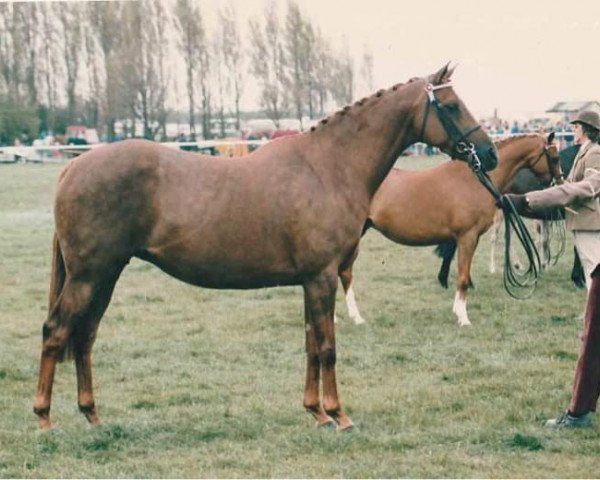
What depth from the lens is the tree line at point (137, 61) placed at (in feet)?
122

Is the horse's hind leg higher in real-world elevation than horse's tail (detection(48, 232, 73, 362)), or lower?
lower

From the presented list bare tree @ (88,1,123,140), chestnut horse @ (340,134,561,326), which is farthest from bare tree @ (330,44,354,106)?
chestnut horse @ (340,134,561,326)

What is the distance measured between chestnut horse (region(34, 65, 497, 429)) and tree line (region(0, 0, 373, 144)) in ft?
97.3

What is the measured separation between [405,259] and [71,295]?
9.91m

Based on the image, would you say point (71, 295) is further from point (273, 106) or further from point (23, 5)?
point (273, 106)

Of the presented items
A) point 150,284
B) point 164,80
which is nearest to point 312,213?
point 150,284

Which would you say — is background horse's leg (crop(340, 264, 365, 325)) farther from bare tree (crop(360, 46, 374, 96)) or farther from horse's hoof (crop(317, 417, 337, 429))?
bare tree (crop(360, 46, 374, 96))

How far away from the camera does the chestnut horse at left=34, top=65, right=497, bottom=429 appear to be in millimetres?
5957

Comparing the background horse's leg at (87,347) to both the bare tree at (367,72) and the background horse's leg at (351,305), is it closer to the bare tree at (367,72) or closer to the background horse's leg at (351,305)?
the background horse's leg at (351,305)

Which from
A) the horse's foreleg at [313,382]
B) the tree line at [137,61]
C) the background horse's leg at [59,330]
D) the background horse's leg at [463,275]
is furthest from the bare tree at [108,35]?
the horse's foreleg at [313,382]

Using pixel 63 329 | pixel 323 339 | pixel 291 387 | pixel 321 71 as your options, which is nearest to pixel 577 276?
pixel 291 387

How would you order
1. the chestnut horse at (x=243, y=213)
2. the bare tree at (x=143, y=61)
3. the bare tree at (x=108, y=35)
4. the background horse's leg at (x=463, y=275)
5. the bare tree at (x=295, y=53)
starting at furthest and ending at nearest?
the bare tree at (x=295, y=53) < the bare tree at (x=108, y=35) < the bare tree at (x=143, y=61) < the background horse's leg at (x=463, y=275) < the chestnut horse at (x=243, y=213)

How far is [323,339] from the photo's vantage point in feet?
20.3

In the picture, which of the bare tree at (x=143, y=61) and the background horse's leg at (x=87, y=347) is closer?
the background horse's leg at (x=87, y=347)
